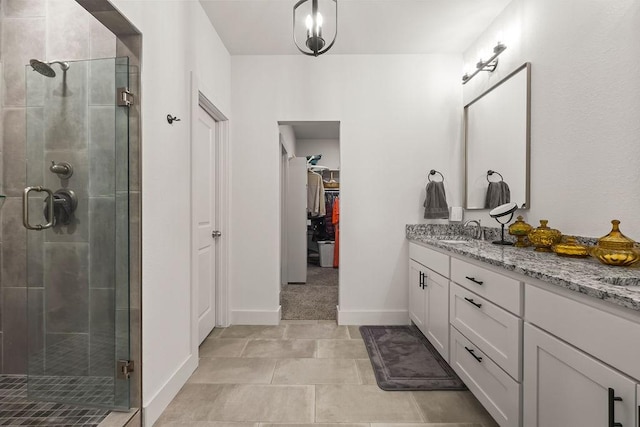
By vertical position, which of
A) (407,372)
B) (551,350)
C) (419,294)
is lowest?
(407,372)

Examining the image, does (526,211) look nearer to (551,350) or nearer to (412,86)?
(551,350)

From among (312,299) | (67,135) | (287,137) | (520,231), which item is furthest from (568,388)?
(287,137)

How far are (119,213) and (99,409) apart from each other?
1.01m

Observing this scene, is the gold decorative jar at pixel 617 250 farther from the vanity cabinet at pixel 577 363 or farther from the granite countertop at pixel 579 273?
the vanity cabinet at pixel 577 363

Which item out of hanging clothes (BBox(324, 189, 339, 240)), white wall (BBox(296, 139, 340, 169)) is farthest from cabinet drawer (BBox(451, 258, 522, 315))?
white wall (BBox(296, 139, 340, 169))

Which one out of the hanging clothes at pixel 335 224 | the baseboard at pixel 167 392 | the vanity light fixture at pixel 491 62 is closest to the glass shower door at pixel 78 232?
the baseboard at pixel 167 392

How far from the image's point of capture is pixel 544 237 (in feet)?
5.65

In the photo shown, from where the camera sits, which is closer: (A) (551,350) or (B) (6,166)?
(A) (551,350)

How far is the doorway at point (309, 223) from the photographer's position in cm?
350

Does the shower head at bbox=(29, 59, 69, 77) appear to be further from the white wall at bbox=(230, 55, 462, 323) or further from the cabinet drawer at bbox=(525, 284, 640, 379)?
the cabinet drawer at bbox=(525, 284, 640, 379)

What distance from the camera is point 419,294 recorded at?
2.59 metres

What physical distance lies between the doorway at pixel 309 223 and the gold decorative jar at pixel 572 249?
209 cm

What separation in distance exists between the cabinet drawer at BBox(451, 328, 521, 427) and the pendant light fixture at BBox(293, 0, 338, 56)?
1725 mm

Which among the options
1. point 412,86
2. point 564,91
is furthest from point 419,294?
point 412,86
